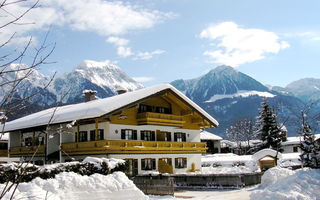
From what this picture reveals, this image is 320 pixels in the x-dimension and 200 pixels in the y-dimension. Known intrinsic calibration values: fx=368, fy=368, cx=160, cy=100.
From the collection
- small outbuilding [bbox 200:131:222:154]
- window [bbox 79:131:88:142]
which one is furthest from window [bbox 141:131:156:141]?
small outbuilding [bbox 200:131:222:154]

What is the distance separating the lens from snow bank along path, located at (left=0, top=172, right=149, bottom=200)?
1650 centimetres

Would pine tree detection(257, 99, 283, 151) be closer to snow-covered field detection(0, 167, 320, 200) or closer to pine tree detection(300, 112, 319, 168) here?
pine tree detection(300, 112, 319, 168)

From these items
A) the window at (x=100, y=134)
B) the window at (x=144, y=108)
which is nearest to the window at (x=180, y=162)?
the window at (x=144, y=108)

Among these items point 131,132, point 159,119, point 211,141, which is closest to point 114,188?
point 131,132

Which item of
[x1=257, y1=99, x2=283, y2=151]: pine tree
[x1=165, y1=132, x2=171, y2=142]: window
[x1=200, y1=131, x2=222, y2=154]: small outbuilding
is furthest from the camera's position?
[x1=200, y1=131, x2=222, y2=154]: small outbuilding

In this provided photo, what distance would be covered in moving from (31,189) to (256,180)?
759 inches

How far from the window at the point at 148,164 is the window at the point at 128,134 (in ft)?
7.87

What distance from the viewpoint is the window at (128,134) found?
34.2 m

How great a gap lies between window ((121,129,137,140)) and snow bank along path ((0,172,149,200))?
14.0m

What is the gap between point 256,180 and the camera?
95.9 ft

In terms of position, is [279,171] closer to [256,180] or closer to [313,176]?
[256,180]

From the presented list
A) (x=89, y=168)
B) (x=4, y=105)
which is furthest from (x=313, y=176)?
(x=4, y=105)

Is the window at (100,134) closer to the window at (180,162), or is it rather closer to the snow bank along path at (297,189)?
the window at (180,162)

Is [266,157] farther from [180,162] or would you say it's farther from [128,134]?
[128,134]
